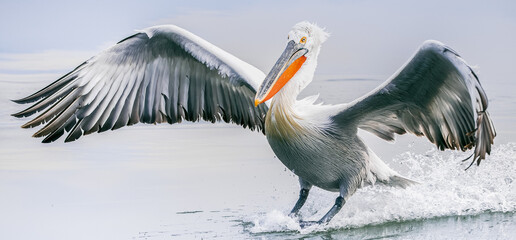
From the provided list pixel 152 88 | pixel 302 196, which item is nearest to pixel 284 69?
pixel 302 196

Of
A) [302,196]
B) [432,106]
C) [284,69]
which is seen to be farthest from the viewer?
[302,196]

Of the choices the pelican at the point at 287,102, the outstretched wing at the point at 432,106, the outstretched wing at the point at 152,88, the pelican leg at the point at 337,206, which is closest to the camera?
the outstretched wing at the point at 432,106

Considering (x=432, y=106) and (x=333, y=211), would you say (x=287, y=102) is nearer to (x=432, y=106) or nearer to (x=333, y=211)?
(x=333, y=211)

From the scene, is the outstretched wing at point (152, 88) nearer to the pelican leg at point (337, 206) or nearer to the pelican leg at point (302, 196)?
the pelican leg at point (302, 196)

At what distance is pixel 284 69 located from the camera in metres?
6.39

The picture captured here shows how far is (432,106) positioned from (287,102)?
1221 millimetres

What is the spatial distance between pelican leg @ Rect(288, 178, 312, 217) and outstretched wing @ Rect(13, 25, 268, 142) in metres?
0.89

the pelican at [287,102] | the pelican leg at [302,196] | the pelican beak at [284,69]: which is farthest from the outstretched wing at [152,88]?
the pelican leg at [302,196]

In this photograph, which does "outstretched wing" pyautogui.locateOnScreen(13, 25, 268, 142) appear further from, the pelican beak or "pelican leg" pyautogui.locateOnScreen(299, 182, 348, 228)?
"pelican leg" pyautogui.locateOnScreen(299, 182, 348, 228)

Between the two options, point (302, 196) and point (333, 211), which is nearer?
point (333, 211)

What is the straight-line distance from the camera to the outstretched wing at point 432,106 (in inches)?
211

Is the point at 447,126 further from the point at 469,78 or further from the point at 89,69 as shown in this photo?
the point at 89,69

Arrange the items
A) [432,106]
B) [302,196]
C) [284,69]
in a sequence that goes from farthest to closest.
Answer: [302,196], [284,69], [432,106]

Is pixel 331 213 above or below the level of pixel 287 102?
below
